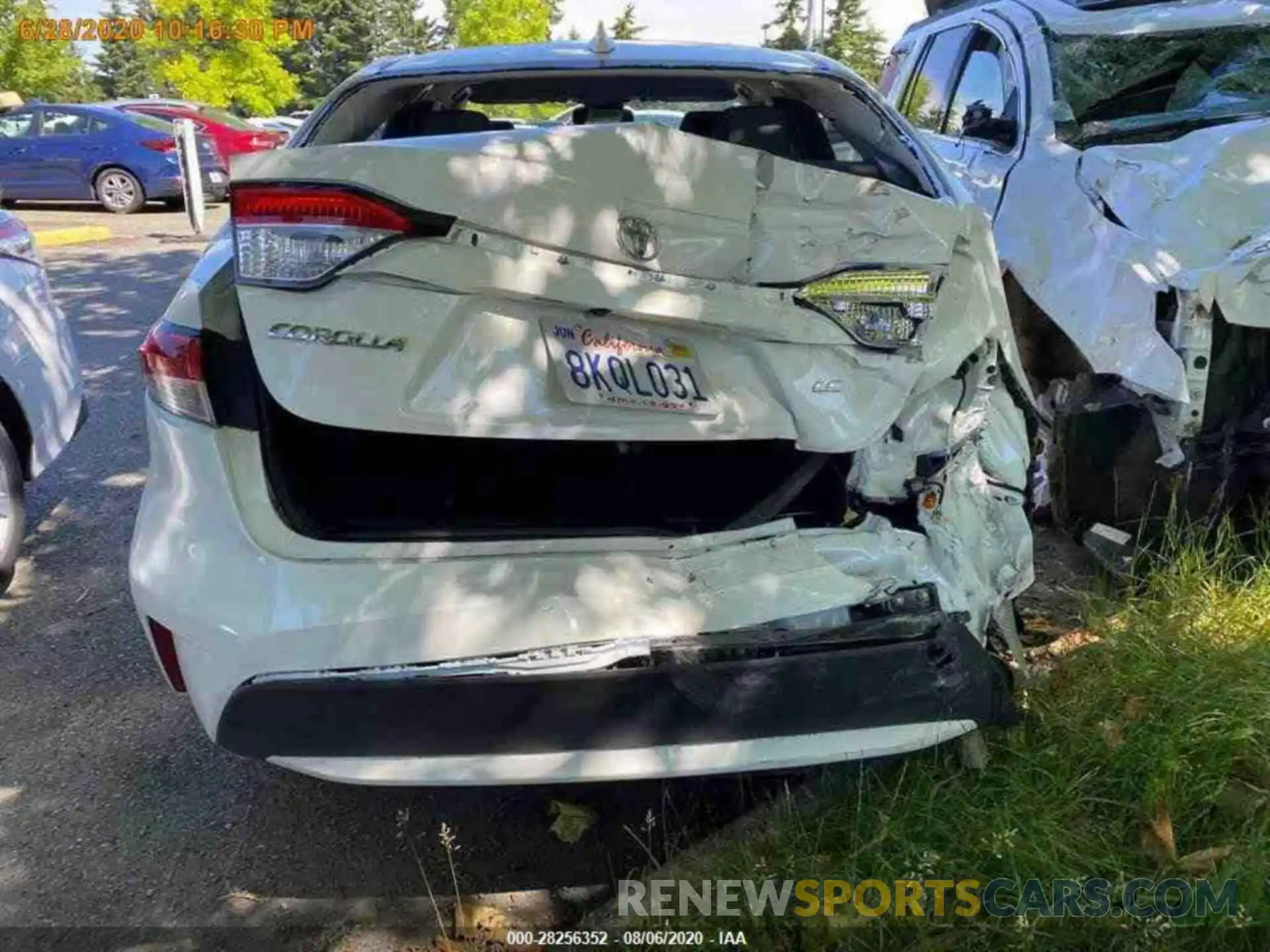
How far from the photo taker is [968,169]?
5219 millimetres

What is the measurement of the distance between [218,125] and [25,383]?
14.5 metres

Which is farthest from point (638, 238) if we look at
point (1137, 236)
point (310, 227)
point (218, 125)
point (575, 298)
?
point (218, 125)

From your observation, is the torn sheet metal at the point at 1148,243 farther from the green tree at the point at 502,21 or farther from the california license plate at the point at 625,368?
the green tree at the point at 502,21

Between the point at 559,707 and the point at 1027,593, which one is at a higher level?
the point at 559,707

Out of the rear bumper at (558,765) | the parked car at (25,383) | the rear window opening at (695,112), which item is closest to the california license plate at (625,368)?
the rear bumper at (558,765)

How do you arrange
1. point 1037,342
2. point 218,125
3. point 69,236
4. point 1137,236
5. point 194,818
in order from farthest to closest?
1. point 218,125
2. point 69,236
3. point 1037,342
4. point 1137,236
5. point 194,818

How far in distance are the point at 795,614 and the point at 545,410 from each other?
0.65 meters

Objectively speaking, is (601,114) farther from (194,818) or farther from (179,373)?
(194,818)

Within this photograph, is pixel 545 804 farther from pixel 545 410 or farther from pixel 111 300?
pixel 111 300

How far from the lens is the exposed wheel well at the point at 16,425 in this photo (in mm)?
3844

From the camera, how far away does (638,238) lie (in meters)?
2.15

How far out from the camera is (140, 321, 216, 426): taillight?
2254 millimetres

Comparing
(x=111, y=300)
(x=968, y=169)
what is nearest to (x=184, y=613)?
(x=968, y=169)

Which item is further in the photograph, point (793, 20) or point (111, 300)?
point (793, 20)
